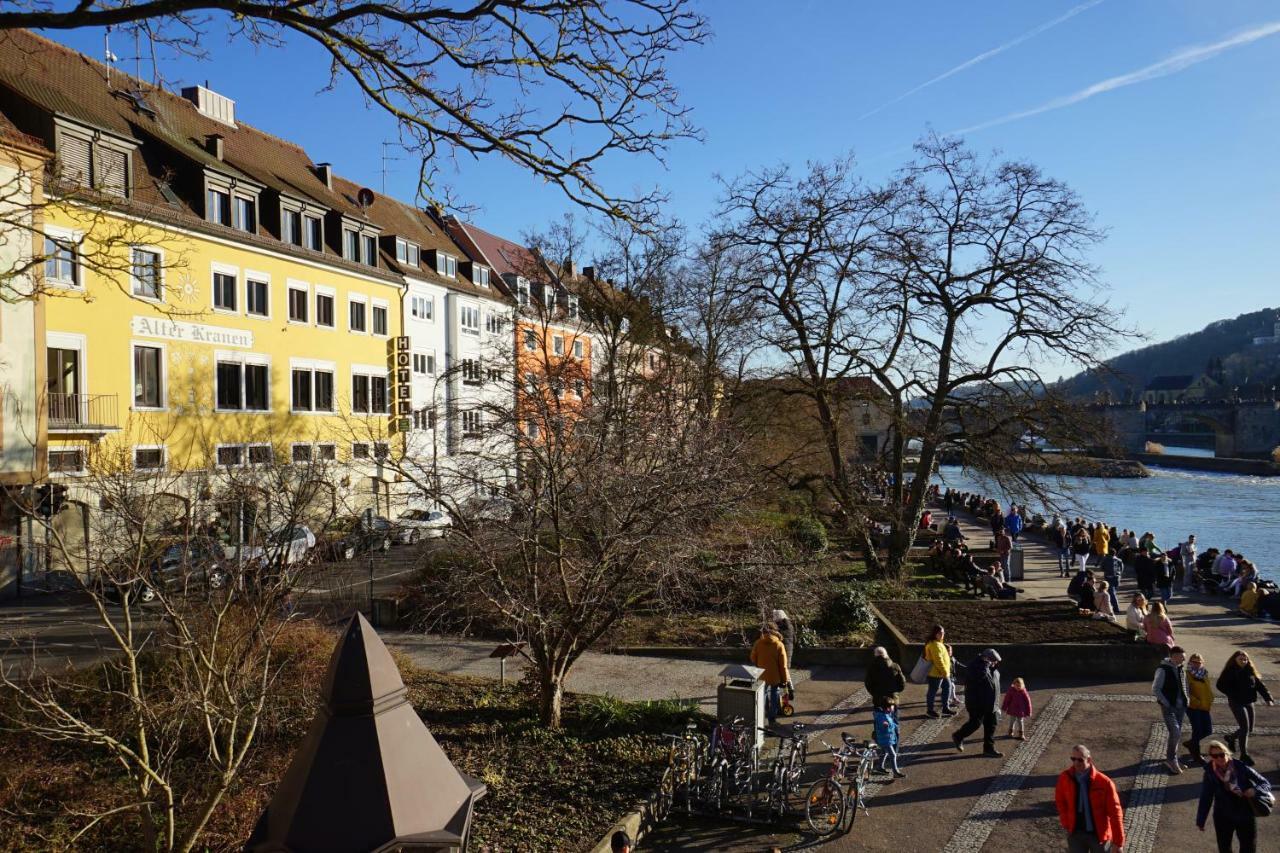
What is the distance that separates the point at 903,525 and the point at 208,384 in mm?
22691

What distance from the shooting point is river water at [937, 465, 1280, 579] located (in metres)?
42.0

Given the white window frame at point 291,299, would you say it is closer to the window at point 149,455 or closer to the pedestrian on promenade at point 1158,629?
the window at point 149,455

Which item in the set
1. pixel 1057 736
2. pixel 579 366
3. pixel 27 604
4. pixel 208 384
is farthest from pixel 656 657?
pixel 208 384

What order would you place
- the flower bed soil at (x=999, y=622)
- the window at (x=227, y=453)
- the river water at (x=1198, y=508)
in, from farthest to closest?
1. the river water at (x=1198, y=508)
2. the window at (x=227, y=453)
3. the flower bed soil at (x=999, y=622)

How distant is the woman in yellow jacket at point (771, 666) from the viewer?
14.1 m

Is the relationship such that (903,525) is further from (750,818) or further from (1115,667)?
(750,818)

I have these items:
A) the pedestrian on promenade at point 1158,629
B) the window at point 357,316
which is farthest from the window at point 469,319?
the pedestrian on promenade at point 1158,629

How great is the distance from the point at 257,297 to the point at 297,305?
2.17 meters

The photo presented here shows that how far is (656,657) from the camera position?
18016mm

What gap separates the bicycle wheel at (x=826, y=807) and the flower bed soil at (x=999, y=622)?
8.30 m

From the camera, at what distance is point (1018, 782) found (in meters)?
11.6

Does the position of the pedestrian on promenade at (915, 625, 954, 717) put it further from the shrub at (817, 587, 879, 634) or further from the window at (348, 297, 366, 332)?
the window at (348, 297, 366, 332)

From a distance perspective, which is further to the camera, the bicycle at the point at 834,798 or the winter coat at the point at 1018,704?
the winter coat at the point at 1018,704

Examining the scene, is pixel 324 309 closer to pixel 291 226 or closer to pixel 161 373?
pixel 291 226
